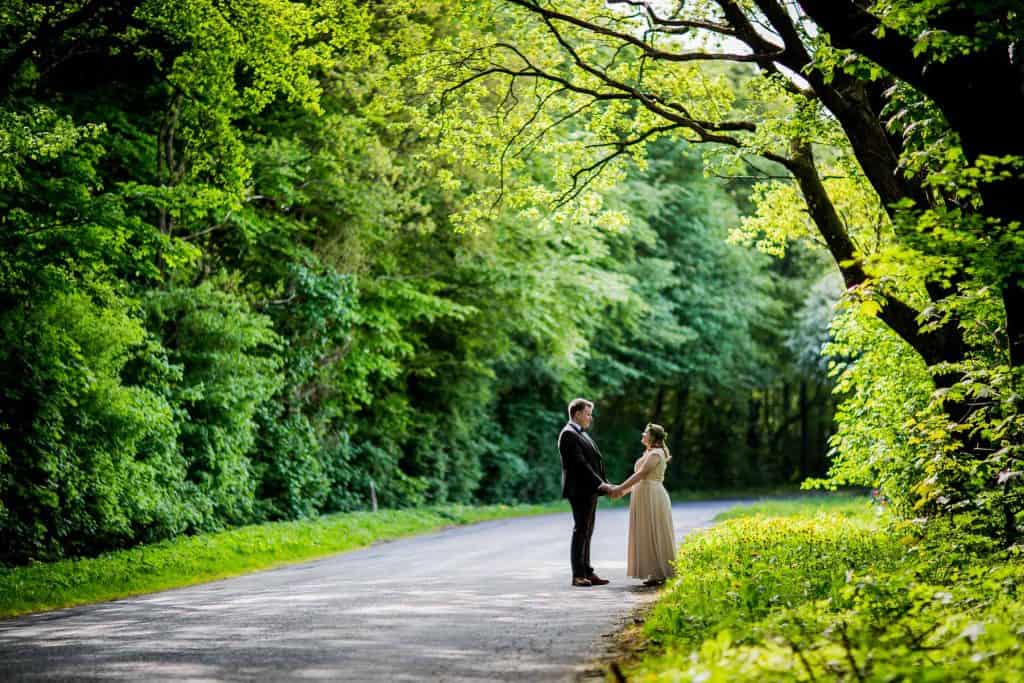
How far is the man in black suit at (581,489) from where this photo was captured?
1188 cm

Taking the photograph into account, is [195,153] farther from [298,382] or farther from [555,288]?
[555,288]

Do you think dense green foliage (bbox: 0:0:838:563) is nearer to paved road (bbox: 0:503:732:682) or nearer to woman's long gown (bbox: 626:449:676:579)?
paved road (bbox: 0:503:732:682)

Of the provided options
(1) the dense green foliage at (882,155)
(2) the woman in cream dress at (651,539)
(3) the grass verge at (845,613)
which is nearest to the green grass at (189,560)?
(2) the woman in cream dress at (651,539)

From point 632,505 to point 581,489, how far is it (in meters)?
0.65

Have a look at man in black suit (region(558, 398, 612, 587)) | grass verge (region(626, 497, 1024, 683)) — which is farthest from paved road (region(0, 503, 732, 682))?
grass verge (region(626, 497, 1024, 683))

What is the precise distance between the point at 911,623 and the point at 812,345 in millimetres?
36417

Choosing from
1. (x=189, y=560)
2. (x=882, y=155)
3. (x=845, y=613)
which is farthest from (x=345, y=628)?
(x=882, y=155)

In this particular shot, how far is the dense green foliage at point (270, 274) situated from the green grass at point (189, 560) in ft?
2.37

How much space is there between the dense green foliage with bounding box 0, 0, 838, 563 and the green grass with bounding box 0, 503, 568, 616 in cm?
72

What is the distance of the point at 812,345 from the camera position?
133 ft

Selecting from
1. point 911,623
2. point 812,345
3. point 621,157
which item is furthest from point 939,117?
point 812,345

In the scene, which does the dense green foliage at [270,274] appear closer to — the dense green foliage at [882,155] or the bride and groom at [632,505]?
the dense green foliage at [882,155]

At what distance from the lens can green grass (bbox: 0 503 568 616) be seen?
38.2 ft

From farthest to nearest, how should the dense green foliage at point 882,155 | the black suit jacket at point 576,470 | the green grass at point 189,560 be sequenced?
the black suit jacket at point 576,470
the green grass at point 189,560
the dense green foliage at point 882,155
